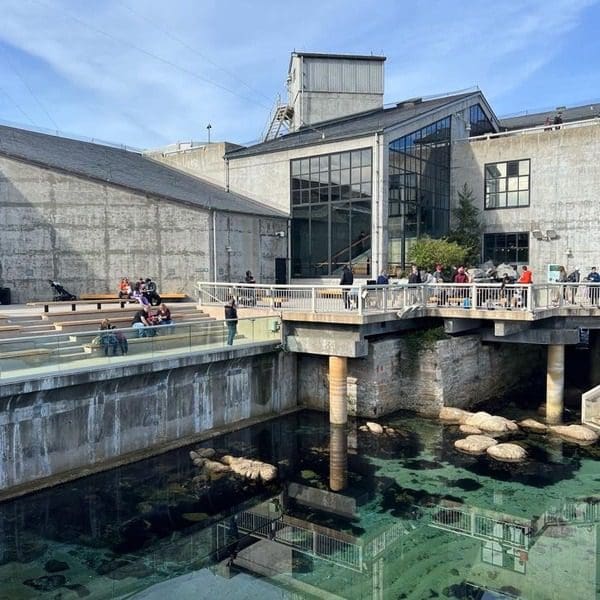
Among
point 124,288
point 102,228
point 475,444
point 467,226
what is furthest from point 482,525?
point 467,226

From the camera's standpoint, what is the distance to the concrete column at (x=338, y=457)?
14.4 metres

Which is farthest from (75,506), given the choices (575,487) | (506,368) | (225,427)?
(506,368)

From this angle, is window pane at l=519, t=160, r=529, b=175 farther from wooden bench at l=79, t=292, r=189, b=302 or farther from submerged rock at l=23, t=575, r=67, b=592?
submerged rock at l=23, t=575, r=67, b=592

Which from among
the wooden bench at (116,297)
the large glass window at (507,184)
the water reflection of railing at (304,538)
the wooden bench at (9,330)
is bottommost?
the water reflection of railing at (304,538)

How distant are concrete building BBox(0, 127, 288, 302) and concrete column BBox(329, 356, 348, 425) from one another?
979 cm

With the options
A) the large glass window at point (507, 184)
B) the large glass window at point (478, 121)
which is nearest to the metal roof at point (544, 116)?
Answer: the large glass window at point (478, 121)

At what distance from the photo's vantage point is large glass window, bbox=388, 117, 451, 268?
93.4 feet

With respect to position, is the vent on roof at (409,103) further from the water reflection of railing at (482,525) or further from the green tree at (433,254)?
the water reflection of railing at (482,525)

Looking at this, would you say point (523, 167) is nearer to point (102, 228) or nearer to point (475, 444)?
point (475, 444)

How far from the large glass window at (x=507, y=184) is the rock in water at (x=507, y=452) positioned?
60.7 feet

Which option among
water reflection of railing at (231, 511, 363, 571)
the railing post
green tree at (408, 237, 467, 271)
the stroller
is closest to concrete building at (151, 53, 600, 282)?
green tree at (408, 237, 467, 271)

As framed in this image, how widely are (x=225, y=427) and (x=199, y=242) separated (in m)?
10.6

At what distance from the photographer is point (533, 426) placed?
61.4ft

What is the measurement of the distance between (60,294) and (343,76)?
2478cm
